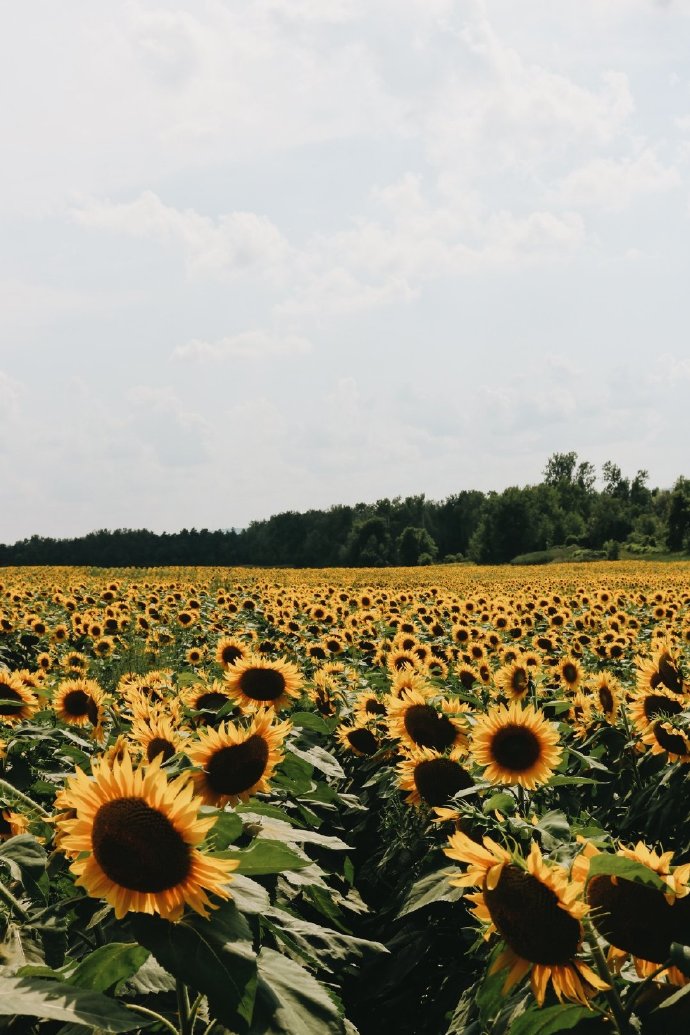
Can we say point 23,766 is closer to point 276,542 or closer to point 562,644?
point 562,644

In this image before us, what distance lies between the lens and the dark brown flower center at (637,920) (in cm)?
167

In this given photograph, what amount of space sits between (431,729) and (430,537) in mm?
99444

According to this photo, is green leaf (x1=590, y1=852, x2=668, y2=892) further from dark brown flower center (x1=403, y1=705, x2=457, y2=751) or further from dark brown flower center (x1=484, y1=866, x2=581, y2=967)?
dark brown flower center (x1=403, y1=705, x2=457, y2=751)

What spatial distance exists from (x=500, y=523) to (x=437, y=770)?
93091 millimetres

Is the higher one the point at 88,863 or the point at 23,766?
the point at 88,863

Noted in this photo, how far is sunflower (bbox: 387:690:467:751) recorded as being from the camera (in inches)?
157

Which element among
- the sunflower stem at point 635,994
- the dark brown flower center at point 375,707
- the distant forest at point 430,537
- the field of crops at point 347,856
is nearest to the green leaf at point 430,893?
the field of crops at point 347,856

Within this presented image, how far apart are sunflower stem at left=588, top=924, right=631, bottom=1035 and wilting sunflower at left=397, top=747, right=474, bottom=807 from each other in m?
1.85

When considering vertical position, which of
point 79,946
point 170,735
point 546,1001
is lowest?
point 79,946

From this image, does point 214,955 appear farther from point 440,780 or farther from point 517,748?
point 517,748

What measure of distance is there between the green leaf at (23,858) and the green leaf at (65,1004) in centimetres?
88

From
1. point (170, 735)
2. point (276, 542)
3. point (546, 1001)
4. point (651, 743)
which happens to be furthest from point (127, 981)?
point (276, 542)

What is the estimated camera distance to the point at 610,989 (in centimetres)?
160

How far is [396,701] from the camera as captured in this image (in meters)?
4.15
